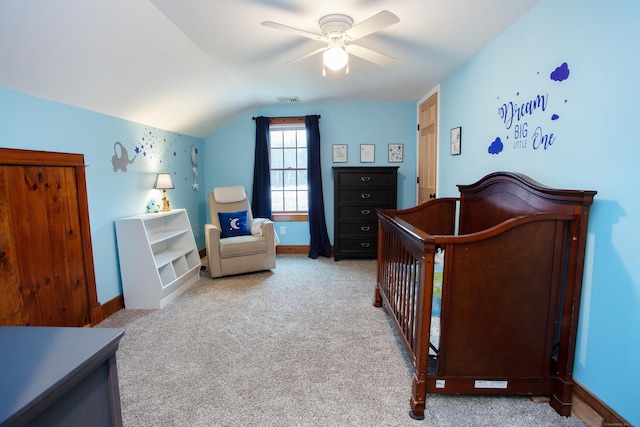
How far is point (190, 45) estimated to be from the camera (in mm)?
2541

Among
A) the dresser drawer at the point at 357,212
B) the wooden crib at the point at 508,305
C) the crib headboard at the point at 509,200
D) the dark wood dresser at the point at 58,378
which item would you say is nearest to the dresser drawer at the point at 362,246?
the dresser drawer at the point at 357,212

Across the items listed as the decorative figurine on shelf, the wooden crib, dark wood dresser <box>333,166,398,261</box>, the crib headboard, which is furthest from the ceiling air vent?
the wooden crib

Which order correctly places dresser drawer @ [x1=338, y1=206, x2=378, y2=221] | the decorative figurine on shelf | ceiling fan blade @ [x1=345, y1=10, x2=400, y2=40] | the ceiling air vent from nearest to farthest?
ceiling fan blade @ [x1=345, y1=10, x2=400, y2=40] < the decorative figurine on shelf < the ceiling air vent < dresser drawer @ [x1=338, y1=206, x2=378, y2=221]

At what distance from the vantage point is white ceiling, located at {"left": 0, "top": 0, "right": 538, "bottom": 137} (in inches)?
71.1

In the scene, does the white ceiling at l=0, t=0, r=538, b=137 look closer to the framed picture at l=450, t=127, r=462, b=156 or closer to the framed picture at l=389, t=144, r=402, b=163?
the framed picture at l=450, t=127, r=462, b=156

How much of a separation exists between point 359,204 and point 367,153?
85cm

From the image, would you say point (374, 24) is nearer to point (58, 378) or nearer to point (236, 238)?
point (58, 378)

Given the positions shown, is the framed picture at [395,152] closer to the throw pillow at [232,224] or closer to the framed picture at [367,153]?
the framed picture at [367,153]

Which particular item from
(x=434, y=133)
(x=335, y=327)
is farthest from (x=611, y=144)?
(x=434, y=133)

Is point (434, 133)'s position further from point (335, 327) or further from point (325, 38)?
point (335, 327)

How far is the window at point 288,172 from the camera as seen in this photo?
15.8 ft

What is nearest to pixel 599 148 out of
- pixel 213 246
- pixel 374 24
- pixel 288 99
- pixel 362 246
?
pixel 374 24

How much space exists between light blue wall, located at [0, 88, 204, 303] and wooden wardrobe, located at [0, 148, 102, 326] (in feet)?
0.30

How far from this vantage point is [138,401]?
1687 mm
